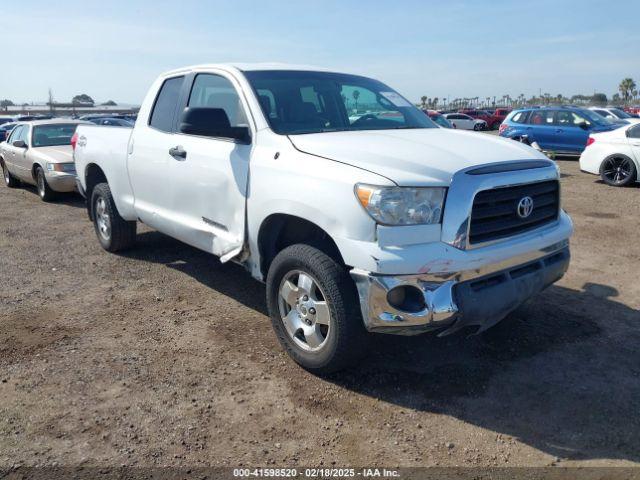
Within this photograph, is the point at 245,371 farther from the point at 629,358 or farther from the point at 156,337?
the point at 629,358

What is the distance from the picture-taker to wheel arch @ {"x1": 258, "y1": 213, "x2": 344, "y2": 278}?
356 centimetres

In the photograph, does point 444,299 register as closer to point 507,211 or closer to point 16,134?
point 507,211

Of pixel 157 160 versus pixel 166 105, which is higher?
pixel 166 105

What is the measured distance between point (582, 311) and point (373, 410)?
2383mm

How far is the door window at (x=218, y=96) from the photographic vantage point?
4.25 meters

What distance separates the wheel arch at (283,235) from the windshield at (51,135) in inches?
347

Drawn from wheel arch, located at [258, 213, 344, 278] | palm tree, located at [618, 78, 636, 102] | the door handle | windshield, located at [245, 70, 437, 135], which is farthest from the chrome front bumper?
palm tree, located at [618, 78, 636, 102]

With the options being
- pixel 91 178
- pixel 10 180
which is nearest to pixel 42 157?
pixel 10 180

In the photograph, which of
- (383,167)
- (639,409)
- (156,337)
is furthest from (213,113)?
(639,409)

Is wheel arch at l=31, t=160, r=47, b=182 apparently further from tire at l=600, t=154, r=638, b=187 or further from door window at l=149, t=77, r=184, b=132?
tire at l=600, t=154, r=638, b=187

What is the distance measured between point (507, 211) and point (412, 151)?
68 cm

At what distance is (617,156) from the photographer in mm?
11047

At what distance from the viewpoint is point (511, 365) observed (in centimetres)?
377

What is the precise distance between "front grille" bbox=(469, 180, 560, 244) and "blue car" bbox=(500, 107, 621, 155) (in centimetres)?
1257
